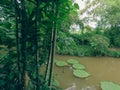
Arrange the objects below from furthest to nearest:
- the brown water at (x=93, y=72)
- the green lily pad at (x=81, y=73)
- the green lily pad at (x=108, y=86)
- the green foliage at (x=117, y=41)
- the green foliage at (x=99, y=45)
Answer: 1. the green foliage at (x=117, y=41)
2. the green foliage at (x=99, y=45)
3. the green lily pad at (x=81, y=73)
4. the brown water at (x=93, y=72)
5. the green lily pad at (x=108, y=86)

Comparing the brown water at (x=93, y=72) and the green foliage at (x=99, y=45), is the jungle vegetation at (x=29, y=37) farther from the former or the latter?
the green foliage at (x=99, y=45)

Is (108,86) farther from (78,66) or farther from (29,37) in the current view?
(29,37)

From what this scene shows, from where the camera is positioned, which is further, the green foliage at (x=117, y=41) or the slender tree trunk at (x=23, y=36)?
the green foliage at (x=117, y=41)

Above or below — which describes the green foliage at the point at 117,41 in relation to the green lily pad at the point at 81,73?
above

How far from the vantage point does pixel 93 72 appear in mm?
8023

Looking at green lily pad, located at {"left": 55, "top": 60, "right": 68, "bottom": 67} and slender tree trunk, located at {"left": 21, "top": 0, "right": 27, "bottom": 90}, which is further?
green lily pad, located at {"left": 55, "top": 60, "right": 68, "bottom": 67}

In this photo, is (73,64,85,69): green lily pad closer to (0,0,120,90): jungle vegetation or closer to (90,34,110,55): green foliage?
(90,34,110,55): green foliage

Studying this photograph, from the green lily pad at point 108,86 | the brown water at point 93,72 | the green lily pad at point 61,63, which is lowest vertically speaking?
the green lily pad at point 108,86

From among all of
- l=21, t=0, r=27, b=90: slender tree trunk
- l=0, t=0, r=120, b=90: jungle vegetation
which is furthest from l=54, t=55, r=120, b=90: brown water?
l=21, t=0, r=27, b=90: slender tree trunk

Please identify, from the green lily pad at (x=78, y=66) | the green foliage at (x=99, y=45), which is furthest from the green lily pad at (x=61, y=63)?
the green foliage at (x=99, y=45)

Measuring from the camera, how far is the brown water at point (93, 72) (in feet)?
22.5

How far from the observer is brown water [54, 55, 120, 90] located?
Answer: 22.5 feet

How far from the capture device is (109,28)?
12.5 m

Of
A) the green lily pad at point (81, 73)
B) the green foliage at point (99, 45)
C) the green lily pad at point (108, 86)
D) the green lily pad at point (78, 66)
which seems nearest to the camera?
the green lily pad at point (108, 86)
